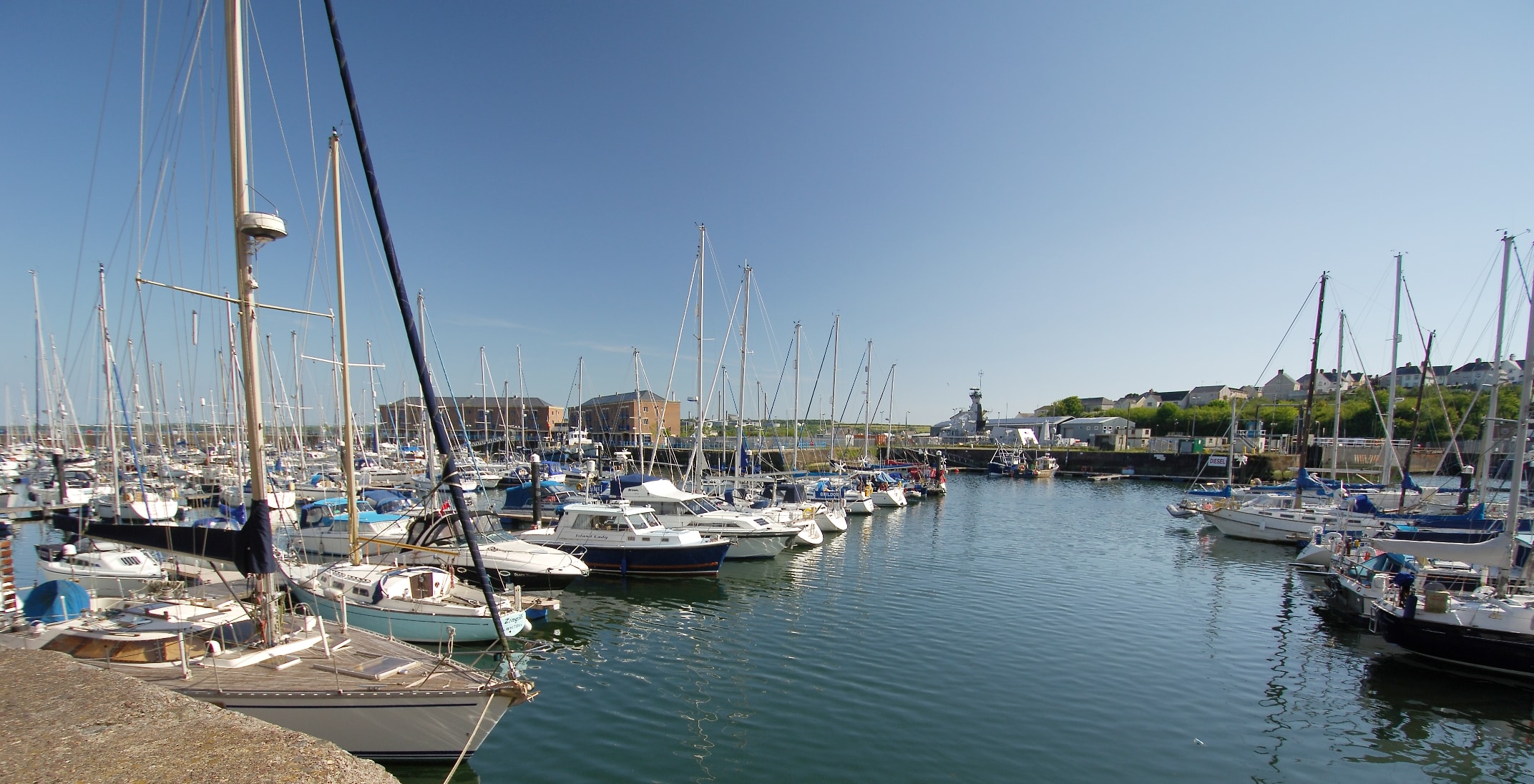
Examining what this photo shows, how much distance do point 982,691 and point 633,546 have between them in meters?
14.0

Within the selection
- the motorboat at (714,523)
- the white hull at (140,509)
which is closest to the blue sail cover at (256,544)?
the motorboat at (714,523)

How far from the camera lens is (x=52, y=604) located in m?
11.0

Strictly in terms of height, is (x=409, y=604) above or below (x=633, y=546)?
above

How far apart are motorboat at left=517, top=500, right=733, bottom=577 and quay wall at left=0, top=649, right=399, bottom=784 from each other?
18291 mm

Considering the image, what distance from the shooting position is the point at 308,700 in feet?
28.9

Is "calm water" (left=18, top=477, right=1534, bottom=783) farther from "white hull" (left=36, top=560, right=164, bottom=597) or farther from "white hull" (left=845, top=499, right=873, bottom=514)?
"white hull" (left=845, top=499, right=873, bottom=514)

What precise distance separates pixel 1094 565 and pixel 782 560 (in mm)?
13817

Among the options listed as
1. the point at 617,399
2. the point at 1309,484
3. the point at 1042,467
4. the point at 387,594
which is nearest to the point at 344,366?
the point at 387,594

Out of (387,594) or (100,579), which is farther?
(100,579)

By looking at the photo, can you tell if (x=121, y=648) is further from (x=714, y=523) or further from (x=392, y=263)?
(x=714, y=523)

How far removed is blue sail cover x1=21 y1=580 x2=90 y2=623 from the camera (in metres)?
10.9

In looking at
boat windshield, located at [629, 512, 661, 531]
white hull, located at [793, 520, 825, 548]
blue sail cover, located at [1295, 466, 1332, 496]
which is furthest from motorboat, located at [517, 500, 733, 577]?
blue sail cover, located at [1295, 466, 1332, 496]

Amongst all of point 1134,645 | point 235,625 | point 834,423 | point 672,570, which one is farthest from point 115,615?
point 834,423

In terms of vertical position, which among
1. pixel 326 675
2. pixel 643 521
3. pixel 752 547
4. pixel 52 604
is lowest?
pixel 752 547
